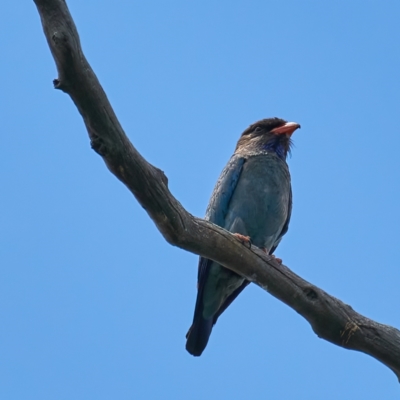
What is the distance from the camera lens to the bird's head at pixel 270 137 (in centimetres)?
976

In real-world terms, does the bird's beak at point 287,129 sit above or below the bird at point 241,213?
A: above

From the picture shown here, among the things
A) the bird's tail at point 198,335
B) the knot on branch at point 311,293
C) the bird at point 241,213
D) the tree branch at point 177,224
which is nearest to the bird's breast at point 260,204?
the bird at point 241,213

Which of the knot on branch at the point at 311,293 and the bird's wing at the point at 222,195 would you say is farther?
the bird's wing at the point at 222,195

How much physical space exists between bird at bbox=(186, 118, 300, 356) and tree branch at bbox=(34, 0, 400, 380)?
160 centimetres

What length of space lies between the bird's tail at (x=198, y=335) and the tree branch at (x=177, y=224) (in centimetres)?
190

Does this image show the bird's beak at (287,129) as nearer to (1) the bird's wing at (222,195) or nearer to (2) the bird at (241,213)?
(2) the bird at (241,213)

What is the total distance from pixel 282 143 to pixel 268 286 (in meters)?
3.60

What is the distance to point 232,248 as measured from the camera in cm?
654

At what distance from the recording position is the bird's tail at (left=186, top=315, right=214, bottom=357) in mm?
8281

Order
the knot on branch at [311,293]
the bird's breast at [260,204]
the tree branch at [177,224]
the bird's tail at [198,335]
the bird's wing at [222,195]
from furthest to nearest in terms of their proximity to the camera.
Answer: the bird's wing at [222,195], the bird's breast at [260,204], the bird's tail at [198,335], the knot on branch at [311,293], the tree branch at [177,224]

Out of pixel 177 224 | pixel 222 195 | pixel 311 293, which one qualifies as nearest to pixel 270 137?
pixel 222 195

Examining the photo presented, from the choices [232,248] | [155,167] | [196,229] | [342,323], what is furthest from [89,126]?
[342,323]

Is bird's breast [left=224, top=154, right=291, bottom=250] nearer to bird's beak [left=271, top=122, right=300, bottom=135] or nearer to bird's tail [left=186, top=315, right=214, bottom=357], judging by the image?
bird's beak [left=271, top=122, right=300, bottom=135]

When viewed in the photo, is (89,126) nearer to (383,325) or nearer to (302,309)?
(302,309)
